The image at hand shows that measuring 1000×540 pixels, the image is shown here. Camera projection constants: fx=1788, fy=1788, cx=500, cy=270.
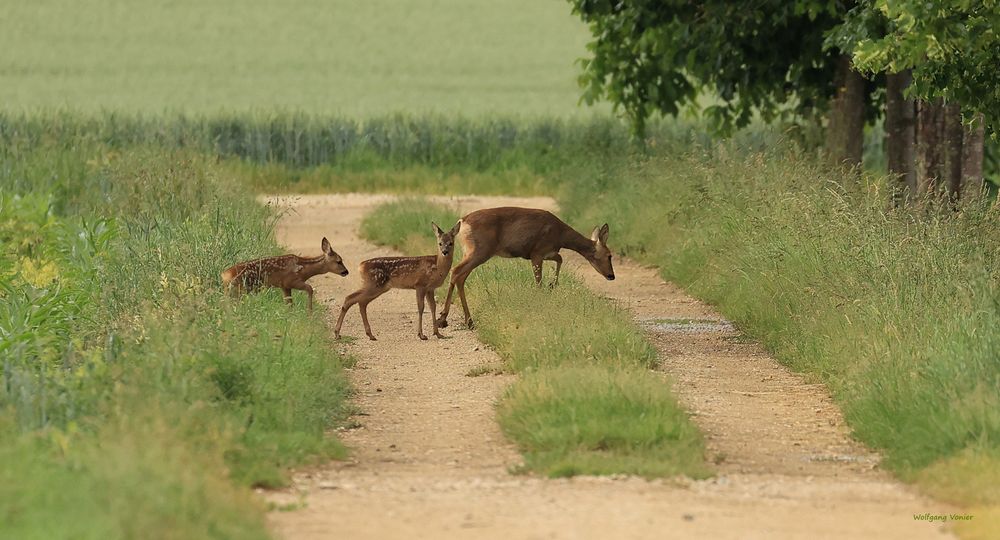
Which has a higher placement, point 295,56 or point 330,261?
point 295,56

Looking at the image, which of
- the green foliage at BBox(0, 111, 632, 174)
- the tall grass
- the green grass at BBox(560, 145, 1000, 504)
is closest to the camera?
the green grass at BBox(560, 145, 1000, 504)

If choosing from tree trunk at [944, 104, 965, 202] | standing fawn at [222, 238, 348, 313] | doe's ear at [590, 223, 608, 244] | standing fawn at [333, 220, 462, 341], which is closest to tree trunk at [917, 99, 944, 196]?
tree trunk at [944, 104, 965, 202]

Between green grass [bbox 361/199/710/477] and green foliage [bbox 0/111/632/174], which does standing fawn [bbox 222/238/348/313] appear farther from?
green foliage [bbox 0/111/632/174]

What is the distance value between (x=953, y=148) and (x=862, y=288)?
8.70 metres

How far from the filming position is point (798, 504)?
372 inches

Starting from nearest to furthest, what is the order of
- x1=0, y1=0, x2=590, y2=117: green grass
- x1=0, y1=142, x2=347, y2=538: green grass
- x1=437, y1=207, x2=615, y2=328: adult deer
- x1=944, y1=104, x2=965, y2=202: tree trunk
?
x1=0, y1=142, x2=347, y2=538: green grass < x1=437, y1=207, x2=615, y2=328: adult deer < x1=944, y1=104, x2=965, y2=202: tree trunk < x1=0, y1=0, x2=590, y2=117: green grass

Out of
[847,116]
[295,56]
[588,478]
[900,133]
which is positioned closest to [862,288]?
[588,478]

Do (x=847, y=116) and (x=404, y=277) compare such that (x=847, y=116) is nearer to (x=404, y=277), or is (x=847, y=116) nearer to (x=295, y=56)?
(x=404, y=277)

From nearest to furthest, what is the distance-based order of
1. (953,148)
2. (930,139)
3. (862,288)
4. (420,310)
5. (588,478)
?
(588,478) → (862,288) → (420,310) → (930,139) → (953,148)

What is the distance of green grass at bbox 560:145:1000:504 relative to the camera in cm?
1071

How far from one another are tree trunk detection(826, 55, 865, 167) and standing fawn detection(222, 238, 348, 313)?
A: 9873mm

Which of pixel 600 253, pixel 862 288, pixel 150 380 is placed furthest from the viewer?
pixel 600 253

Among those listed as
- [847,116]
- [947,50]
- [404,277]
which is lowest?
[404,277]

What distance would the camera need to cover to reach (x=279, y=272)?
1616 centimetres
